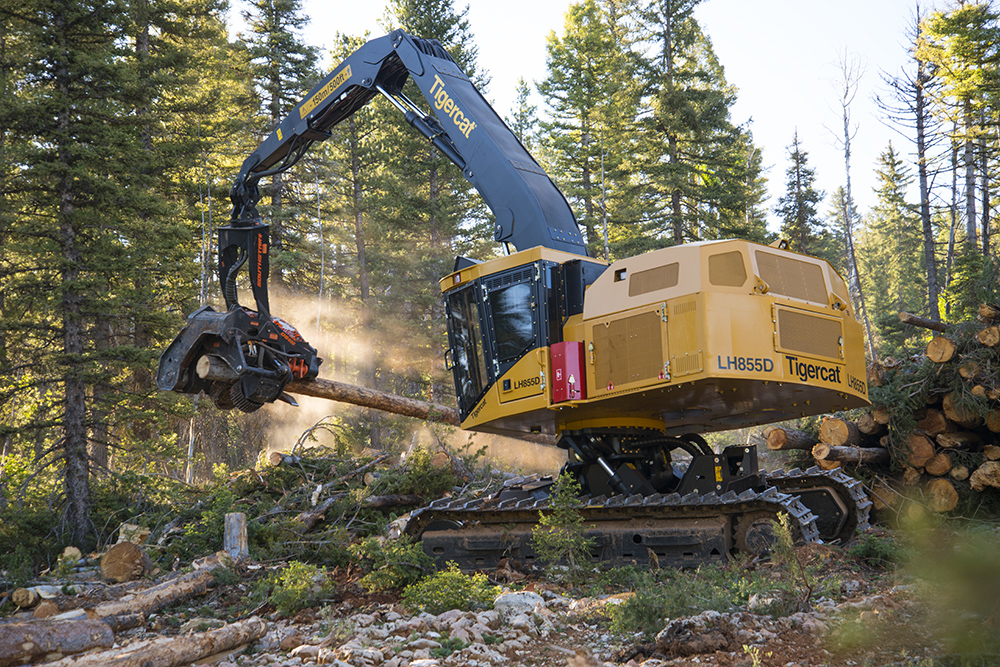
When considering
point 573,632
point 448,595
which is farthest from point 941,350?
point 448,595

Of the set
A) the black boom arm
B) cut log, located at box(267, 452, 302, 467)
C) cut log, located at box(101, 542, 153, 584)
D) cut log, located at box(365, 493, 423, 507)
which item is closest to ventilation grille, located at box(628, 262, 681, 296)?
the black boom arm

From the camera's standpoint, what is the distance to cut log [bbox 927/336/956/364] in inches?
381

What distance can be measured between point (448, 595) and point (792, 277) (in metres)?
4.69

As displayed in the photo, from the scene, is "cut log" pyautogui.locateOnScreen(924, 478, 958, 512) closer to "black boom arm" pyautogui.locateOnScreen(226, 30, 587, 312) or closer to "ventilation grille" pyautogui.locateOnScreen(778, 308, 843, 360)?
"ventilation grille" pyautogui.locateOnScreen(778, 308, 843, 360)

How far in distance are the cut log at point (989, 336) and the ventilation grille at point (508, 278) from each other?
222 inches

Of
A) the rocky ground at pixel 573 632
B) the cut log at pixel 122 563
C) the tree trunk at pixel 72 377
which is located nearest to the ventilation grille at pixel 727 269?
the rocky ground at pixel 573 632

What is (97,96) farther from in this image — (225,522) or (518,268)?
(518,268)

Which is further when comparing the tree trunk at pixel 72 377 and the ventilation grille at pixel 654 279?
the tree trunk at pixel 72 377

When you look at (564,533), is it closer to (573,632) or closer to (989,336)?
(573,632)

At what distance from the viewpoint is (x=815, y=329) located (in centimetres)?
802

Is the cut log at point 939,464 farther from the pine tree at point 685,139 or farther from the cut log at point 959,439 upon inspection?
the pine tree at point 685,139

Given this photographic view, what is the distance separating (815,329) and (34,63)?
43.1ft

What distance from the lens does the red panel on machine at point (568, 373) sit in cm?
834

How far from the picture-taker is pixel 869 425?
1053 cm
